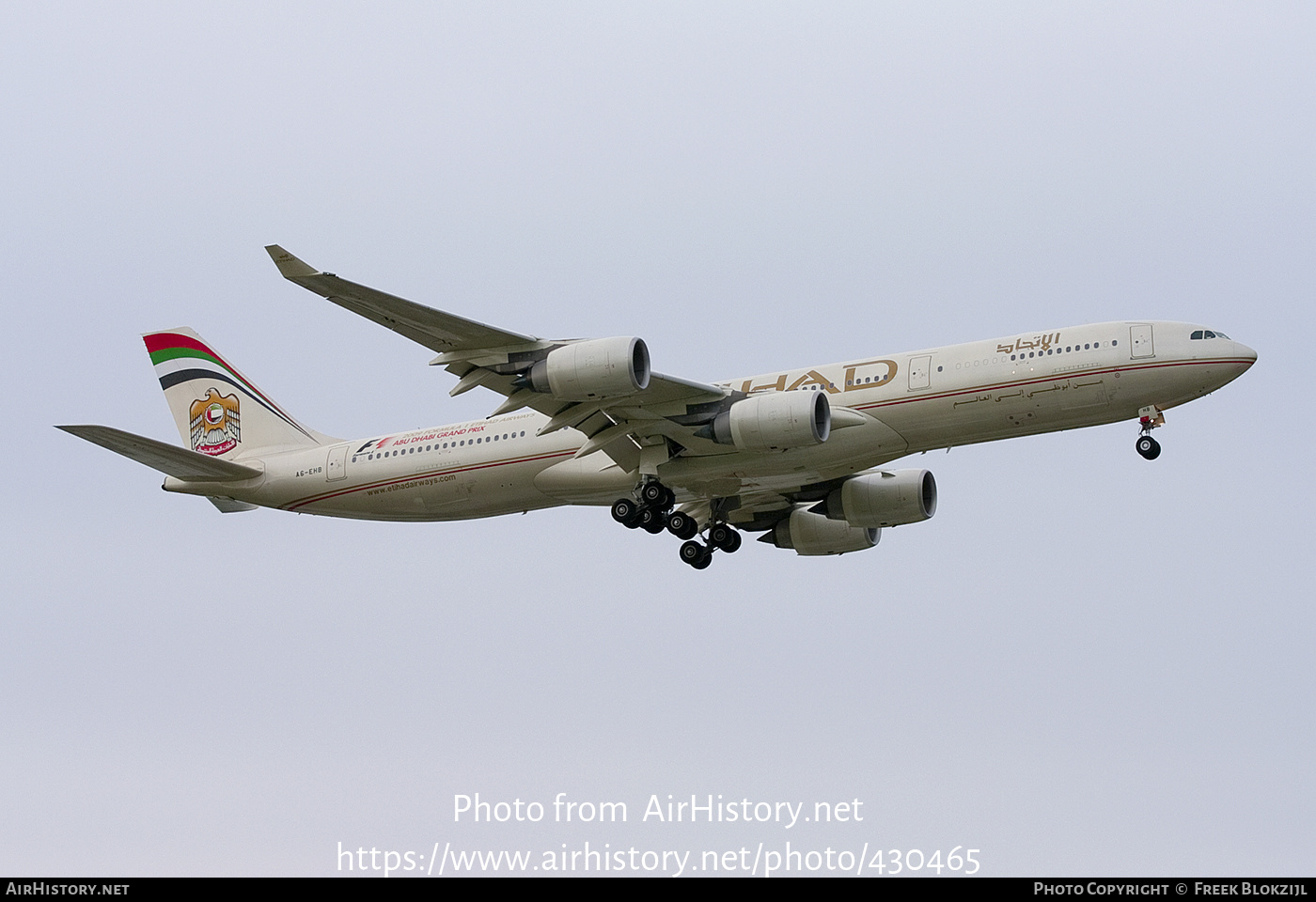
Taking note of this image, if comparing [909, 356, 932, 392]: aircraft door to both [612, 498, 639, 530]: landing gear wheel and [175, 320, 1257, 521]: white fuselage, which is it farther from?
[612, 498, 639, 530]: landing gear wheel

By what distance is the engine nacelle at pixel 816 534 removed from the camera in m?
40.8

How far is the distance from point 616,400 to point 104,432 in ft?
38.4

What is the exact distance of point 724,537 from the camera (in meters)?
39.2

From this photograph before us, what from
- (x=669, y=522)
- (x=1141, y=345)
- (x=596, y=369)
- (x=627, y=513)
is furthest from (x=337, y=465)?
(x=1141, y=345)

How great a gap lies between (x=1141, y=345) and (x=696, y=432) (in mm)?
9628

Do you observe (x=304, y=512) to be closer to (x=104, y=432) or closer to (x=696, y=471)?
(x=104, y=432)

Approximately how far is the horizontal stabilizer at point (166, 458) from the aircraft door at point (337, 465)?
197 centimetres

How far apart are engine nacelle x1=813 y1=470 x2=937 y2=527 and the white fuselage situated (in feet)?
→ 8.72

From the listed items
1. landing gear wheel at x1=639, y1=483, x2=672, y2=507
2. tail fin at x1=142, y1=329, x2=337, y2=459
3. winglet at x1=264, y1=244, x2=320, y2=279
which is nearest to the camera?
winglet at x1=264, y1=244, x2=320, y2=279

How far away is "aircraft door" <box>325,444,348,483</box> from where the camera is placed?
39312mm

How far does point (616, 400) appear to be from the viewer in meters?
33.2

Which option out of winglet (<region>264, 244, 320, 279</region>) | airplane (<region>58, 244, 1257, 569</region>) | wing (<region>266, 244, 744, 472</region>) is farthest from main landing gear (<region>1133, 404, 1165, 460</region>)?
winglet (<region>264, 244, 320, 279</region>)
